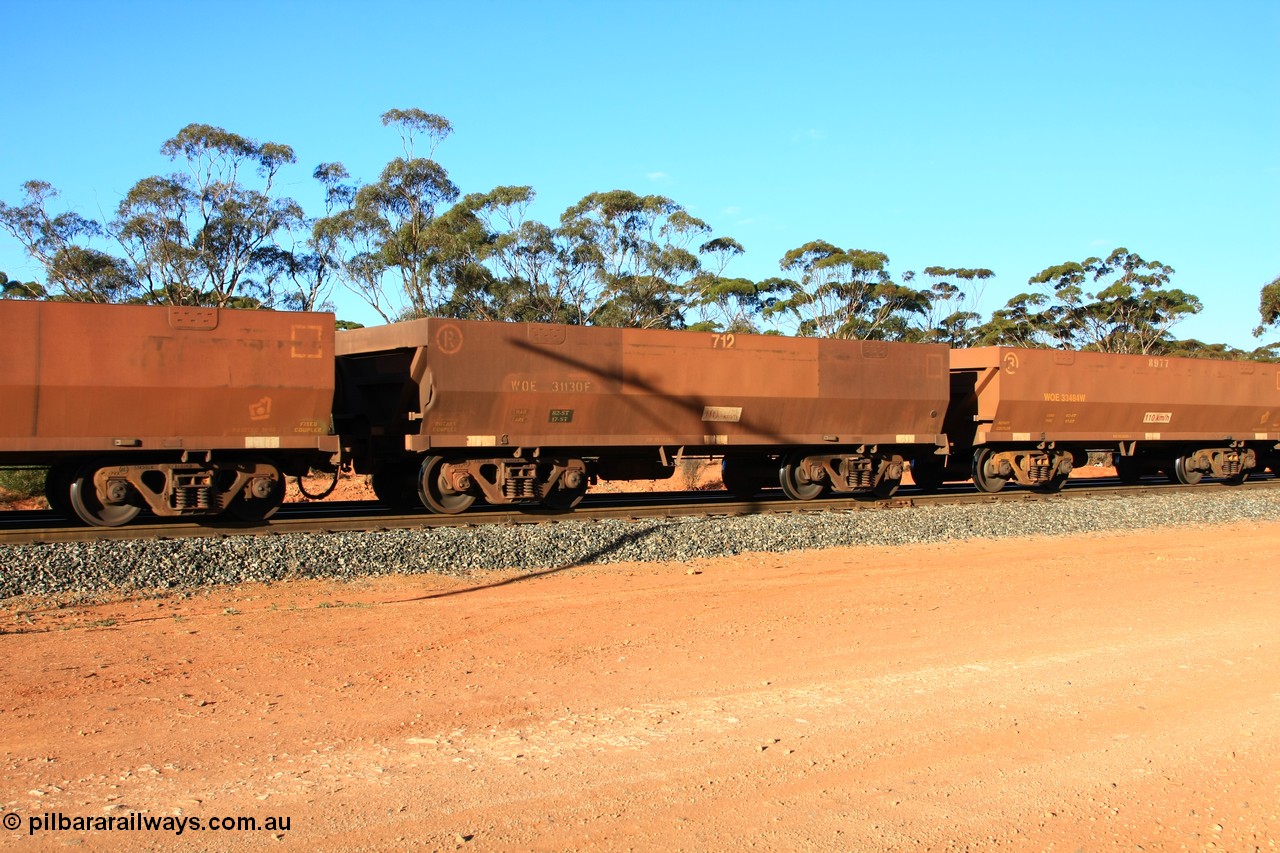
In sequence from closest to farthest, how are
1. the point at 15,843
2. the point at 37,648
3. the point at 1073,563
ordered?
the point at 15,843 → the point at 37,648 → the point at 1073,563

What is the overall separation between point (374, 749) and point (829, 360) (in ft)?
41.7

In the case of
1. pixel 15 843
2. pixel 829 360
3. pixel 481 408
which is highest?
pixel 829 360

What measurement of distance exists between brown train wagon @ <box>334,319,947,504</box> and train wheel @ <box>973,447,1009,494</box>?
253cm

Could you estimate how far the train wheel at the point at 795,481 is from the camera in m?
17.1

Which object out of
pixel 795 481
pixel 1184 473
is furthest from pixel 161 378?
pixel 1184 473

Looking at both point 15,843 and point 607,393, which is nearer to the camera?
point 15,843

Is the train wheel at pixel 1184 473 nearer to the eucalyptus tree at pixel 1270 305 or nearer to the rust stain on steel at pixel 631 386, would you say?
the rust stain on steel at pixel 631 386

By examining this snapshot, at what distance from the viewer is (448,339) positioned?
45.1ft

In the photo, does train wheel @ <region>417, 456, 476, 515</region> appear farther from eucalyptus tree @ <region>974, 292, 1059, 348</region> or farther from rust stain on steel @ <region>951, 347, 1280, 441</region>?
eucalyptus tree @ <region>974, 292, 1059, 348</region>

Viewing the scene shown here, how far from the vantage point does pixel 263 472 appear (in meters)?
12.8

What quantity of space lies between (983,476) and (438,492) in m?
10.4

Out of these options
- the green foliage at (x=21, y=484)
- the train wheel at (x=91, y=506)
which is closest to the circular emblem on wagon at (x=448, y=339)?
the train wheel at (x=91, y=506)

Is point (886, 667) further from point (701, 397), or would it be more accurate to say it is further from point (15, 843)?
point (701, 397)

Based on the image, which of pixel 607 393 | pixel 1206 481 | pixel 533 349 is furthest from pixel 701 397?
pixel 1206 481
